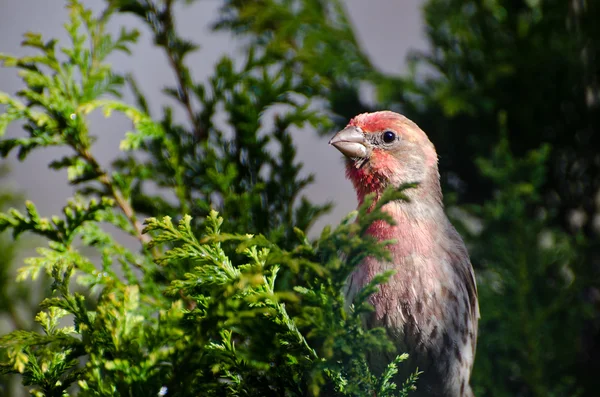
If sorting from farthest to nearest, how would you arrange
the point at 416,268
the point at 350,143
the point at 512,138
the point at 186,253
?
the point at 512,138, the point at 350,143, the point at 416,268, the point at 186,253

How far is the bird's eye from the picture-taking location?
88.4 inches

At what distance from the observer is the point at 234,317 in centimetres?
122

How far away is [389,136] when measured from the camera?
225 cm

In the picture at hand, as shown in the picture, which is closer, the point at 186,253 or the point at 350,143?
the point at 186,253

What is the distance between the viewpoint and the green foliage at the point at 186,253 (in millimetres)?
1255

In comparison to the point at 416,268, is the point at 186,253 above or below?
above

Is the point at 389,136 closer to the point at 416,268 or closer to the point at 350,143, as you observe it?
the point at 350,143

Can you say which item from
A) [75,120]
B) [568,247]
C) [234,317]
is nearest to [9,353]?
[234,317]

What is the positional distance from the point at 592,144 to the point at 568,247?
→ 1.97ft

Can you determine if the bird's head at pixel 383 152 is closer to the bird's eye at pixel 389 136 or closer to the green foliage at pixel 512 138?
the bird's eye at pixel 389 136

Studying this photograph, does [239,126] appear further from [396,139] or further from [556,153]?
[556,153]

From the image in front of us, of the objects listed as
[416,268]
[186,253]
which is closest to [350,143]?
[416,268]

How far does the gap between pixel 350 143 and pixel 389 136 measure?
0.16 metres

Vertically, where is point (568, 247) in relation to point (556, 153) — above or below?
below
